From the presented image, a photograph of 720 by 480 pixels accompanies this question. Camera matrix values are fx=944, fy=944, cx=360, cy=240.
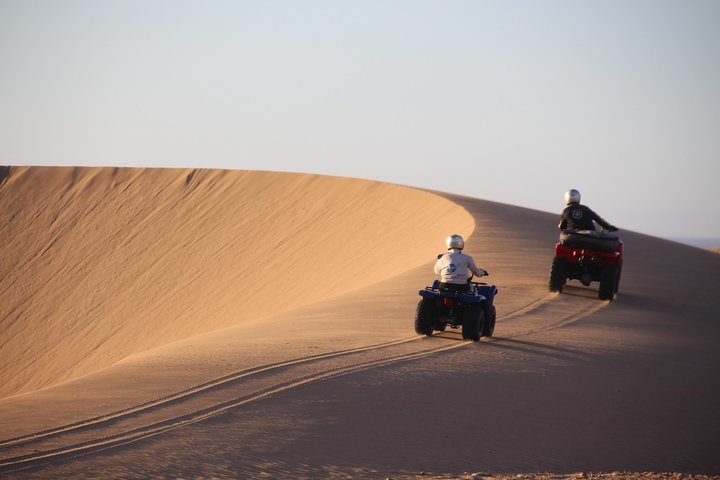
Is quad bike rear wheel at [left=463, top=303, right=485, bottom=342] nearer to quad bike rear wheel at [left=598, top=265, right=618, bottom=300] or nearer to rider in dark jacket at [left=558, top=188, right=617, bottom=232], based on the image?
quad bike rear wheel at [left=598, top=265, right=618, bottom=300]

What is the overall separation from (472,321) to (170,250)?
24290 millimetres

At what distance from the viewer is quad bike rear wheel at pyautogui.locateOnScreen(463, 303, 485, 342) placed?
36.7 ft

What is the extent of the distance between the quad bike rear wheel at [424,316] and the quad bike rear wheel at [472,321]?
17.1 inches

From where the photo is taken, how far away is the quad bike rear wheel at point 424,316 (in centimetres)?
1140

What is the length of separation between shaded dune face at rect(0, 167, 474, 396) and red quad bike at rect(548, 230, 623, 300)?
21.7ft

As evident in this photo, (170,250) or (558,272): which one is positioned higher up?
(558,272)

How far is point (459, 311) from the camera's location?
11.4 m

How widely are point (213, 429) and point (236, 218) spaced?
1125 inches

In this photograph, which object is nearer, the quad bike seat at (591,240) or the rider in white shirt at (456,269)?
the rider in white shirt at (456,269)

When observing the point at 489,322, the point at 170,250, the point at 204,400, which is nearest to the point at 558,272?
the point at 489,322

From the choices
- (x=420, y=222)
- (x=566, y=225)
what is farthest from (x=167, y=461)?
(x=420, y=222)

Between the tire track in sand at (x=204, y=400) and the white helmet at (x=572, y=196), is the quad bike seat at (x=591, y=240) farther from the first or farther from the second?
the tire track in sand at (x=204, y=400)

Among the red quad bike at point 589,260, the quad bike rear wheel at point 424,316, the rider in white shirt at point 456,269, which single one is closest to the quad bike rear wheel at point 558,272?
the red quad bike at point 589,260

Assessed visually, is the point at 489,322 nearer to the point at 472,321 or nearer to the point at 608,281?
the point at 472,321
